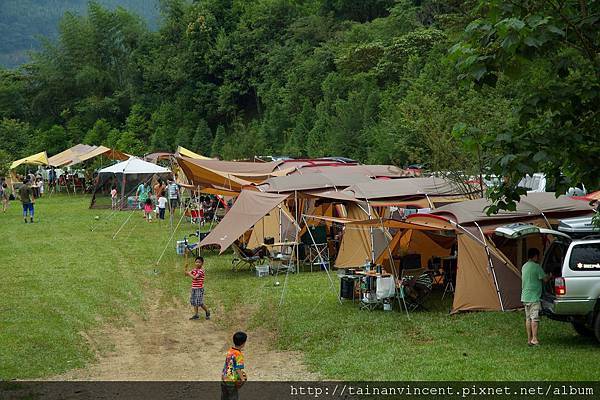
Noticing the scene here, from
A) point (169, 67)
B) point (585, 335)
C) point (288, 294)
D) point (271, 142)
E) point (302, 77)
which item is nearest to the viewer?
point (585, 335)

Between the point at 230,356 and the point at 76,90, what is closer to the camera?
the point at 230,356

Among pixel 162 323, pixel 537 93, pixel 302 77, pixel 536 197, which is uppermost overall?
pixel 302 77

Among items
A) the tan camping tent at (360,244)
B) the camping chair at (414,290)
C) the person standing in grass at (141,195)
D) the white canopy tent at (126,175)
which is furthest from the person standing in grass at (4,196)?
the camping chair at (414,290)

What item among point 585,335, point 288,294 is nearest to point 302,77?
point 288,294

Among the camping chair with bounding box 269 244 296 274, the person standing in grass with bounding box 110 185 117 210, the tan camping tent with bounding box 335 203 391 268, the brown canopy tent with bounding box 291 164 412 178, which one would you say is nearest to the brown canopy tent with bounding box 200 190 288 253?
the camping chair with bounding box 269 244 296 274

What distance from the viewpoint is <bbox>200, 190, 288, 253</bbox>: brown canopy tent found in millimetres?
17547

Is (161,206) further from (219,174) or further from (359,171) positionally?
(359,171)

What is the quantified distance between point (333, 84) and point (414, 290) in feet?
117

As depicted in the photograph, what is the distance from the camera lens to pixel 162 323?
1356 centimetres

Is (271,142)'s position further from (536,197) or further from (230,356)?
(230,356)

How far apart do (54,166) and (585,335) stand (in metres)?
34.2

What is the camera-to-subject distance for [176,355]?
11.5 metres

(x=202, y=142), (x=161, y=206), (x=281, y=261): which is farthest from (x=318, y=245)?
(x=202, y=142)

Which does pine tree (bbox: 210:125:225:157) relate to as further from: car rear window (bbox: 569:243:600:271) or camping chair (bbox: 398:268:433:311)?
car rear window (bbox: 569:243:600:271)
